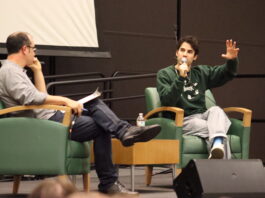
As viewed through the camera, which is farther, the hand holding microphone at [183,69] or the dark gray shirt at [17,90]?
the hand holding microphone at [183,69]

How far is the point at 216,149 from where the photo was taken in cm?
428

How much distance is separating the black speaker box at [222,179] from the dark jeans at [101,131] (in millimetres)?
668

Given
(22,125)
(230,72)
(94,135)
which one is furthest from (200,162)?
(230,72)

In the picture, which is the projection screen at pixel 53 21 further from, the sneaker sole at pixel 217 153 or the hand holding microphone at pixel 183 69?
the sneaker sole at pixel 217 153

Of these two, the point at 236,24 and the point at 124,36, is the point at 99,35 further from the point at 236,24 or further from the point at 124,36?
the point at 236,24

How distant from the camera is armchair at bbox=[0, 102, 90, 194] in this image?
357cm

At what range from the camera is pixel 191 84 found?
15.9ft

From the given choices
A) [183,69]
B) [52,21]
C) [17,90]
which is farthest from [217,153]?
[52,21]

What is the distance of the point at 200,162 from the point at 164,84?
1683 millimetres

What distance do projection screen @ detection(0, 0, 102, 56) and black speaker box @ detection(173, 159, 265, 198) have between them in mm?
2606

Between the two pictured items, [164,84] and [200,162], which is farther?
[164,84]

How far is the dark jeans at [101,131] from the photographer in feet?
12.2

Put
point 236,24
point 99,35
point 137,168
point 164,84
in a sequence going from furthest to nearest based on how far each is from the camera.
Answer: point 236,24 → point 137,168 → point 99,35 → point 164,84

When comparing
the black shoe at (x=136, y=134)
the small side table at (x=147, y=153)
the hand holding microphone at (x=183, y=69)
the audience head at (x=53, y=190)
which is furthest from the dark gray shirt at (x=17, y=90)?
the audience head at (x=53, y=190)
